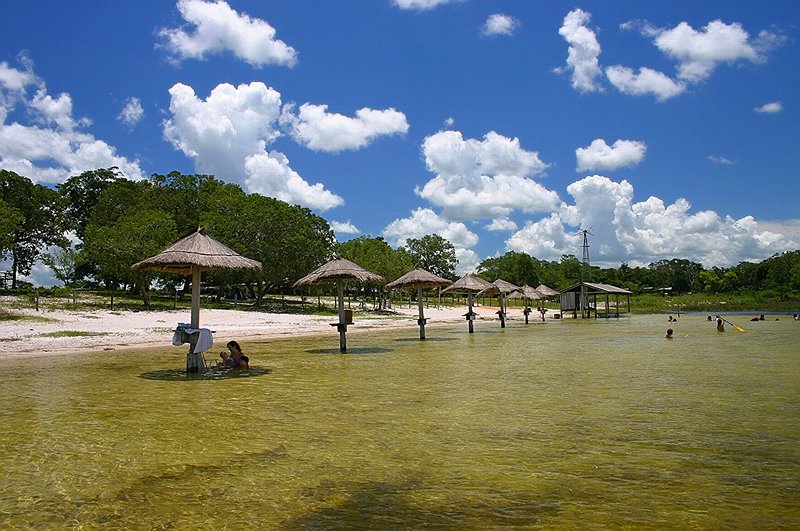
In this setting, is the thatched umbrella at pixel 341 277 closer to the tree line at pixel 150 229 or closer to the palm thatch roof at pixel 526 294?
the tree line at pixel 150 229

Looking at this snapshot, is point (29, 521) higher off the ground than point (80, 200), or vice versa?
point (80, 200)

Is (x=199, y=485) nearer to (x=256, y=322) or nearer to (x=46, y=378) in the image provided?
(x=46, y=378)

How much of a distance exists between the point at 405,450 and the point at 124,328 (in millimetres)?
23384

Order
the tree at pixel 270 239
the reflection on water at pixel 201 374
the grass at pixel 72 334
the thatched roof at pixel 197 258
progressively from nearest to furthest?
the reflection on water at pixel 201 374 < the thatched roof at pixel 197 258 < the grass at pixel 72 334 < the tree at pixel 270 239

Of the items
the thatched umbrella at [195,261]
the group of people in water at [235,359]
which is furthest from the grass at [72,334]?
the group of people in water at [235,359]

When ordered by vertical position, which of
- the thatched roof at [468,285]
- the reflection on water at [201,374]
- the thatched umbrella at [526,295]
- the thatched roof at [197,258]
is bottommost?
the reflection on water at [201,374]

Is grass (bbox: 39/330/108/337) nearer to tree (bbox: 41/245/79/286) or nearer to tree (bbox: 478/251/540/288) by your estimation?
tree (bbox: 41/245/79/286)

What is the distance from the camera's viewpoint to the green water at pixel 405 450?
15.4ft

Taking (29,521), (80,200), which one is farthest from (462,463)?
(80,200)

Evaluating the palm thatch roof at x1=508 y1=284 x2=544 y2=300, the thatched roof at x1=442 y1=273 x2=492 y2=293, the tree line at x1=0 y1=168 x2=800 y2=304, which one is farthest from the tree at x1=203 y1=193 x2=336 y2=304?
the thatched roof at x1=442 y1=273 x2=492 y2=293

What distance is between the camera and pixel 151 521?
15.0 feet

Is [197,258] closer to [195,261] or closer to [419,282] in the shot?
[195,261]

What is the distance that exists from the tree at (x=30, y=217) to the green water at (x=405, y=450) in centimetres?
3562

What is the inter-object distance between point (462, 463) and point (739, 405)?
5.55m
